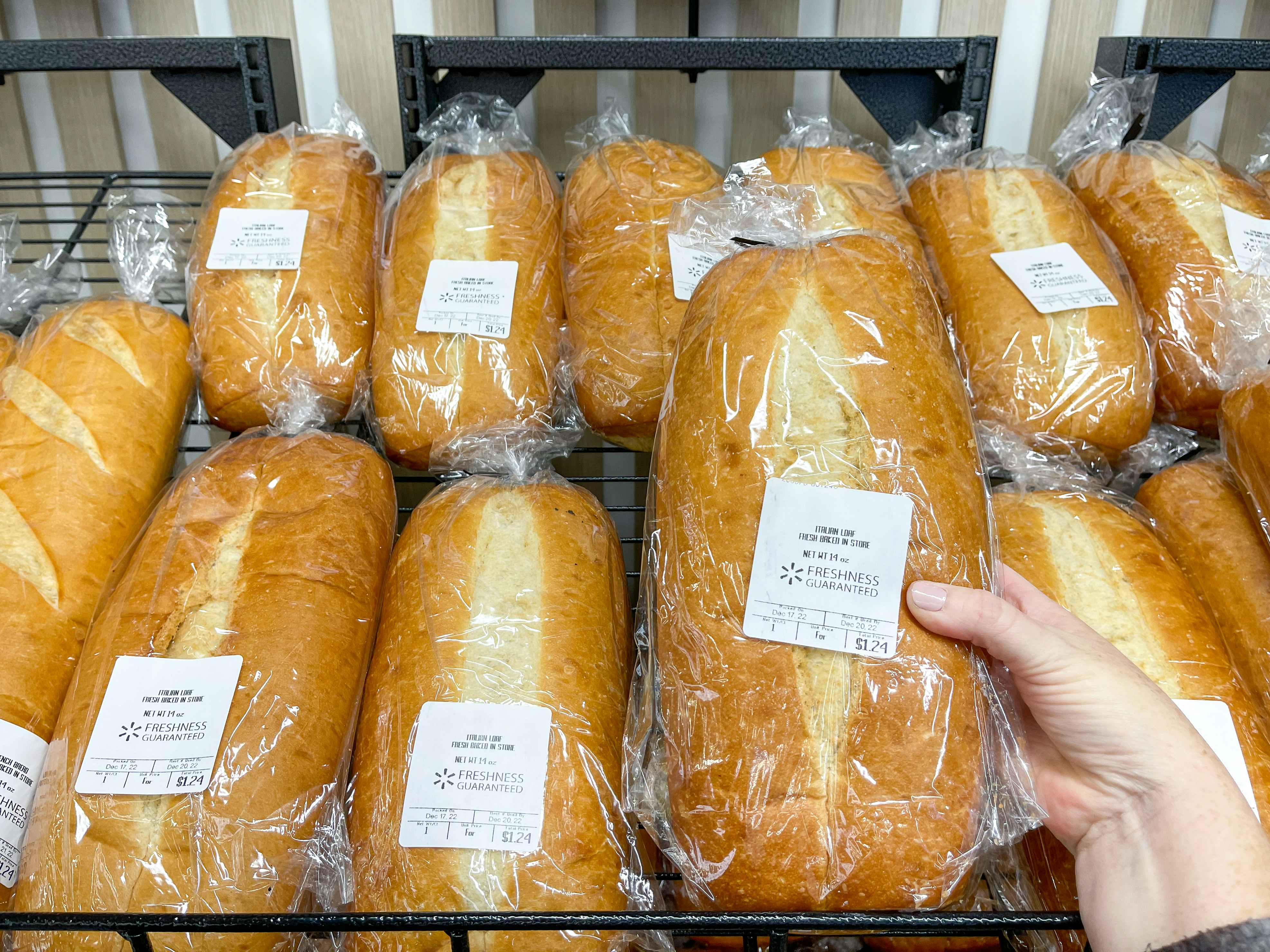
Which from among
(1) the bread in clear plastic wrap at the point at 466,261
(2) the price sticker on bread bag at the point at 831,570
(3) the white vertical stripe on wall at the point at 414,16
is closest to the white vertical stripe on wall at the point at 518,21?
(3) the white vertical stripe on wall at the point at 414,16

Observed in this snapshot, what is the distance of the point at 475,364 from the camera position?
1270 millimetres

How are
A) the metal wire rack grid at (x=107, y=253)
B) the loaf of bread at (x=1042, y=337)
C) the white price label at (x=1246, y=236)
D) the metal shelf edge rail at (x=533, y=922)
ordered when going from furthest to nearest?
the metal wire rack grid at (x=107, y=253)
the white price label at (x=1246, y=236)
the loaf of bread at (x=1042, y=337)
the metal shelf edge rail at (x=533, y=922)

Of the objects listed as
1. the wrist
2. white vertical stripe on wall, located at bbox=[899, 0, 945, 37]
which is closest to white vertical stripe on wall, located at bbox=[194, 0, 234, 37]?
white vertical stripe on wall, located at bbox=[899, 0, 945, 37]

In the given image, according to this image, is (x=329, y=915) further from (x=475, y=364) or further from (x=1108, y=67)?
(x=1108, y=67)

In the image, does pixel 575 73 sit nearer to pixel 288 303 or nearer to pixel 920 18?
pixel 920 18

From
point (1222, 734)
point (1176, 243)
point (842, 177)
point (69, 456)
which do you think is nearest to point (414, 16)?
point (842, 177)

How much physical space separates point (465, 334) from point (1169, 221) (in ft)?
4.03

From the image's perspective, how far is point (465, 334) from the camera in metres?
1.29

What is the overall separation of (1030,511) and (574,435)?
691mm

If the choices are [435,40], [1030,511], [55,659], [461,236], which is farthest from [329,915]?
[435,40]

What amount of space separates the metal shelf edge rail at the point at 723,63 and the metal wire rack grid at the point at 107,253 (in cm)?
29

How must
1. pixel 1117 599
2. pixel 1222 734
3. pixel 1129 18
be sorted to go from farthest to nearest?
1. pixel 1129 18
2. pixel 1117 599
3. pixel 1222 734

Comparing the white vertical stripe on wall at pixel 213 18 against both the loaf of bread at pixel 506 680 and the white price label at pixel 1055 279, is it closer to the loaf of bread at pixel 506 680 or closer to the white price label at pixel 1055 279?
the loaf of bread at pixel 506 680

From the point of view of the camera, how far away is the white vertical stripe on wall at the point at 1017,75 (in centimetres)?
177
